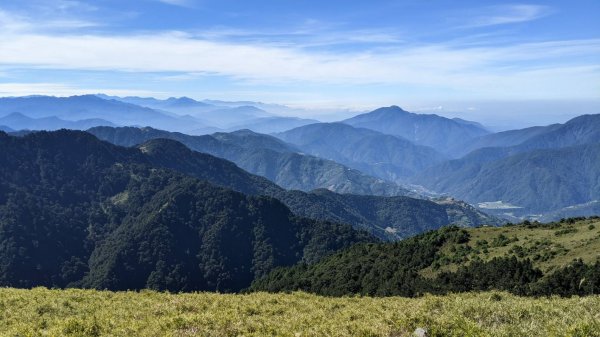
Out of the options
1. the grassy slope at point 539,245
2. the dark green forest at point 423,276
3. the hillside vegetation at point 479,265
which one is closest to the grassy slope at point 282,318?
the dark green forest at point 423,276

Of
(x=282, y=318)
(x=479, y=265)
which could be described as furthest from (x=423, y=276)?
(x=282, y=318)

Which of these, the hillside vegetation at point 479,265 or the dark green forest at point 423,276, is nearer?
the dark green forest at point 423,276

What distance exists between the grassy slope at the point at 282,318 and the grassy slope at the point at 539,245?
36.5 meters

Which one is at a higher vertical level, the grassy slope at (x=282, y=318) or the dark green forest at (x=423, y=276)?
the grassy slope at (x=282, y=318)

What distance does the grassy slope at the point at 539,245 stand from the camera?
55231 mm

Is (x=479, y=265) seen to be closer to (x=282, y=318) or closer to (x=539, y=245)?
(x=539, y=245)

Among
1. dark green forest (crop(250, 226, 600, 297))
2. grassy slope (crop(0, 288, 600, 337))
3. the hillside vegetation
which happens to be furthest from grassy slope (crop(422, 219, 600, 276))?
grassy slope (crop(0, 288, 600, 337))

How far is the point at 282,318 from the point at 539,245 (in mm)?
55363

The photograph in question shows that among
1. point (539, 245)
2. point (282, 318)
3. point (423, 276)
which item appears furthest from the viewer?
point (423, 276)

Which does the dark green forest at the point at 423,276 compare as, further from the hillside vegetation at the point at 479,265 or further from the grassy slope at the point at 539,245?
the grassy slope at the point at 539,245

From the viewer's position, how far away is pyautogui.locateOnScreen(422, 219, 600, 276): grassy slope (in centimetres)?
5523

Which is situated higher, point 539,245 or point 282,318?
point 282,318

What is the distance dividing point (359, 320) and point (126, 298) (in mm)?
16370

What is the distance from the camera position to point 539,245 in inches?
2467
